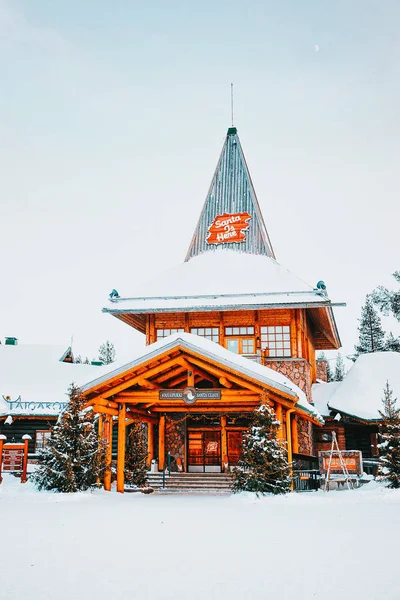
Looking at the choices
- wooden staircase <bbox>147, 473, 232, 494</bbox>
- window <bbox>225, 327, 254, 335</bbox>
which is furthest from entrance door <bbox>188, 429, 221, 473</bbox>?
window <bbox>225, 327, 254, 335</bbox>

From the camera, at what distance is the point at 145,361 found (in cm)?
1552

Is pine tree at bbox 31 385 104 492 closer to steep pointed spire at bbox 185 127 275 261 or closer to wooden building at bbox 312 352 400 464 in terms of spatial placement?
wooden building at bbox 312 352 400 464

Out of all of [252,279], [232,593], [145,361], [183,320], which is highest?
[252,279]

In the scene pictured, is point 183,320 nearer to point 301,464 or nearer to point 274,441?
point 301,464

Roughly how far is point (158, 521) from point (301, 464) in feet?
29.3

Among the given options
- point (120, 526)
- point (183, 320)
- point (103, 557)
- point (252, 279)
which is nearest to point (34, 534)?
point (120, 526)

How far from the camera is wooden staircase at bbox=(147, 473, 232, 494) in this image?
1838 centimetres

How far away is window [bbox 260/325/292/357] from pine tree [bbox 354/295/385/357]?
34635mm

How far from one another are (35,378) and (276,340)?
11.8m

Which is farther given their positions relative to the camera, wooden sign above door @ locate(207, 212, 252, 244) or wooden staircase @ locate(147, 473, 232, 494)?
wooden sign above door @ locate(207, 212, 252, 244)

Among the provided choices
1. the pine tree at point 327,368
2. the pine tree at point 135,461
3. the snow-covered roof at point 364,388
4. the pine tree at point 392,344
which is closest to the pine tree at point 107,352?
the pine tree at point 327,368

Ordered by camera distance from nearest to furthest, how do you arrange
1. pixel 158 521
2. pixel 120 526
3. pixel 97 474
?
1. pixel 120 526
2. pixel 158 521
3. pixel 97 474

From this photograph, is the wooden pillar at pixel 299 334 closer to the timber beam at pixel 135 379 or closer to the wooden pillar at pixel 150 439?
the wooden pillar at pixel 150 439

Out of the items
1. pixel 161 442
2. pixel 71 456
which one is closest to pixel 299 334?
pixel 161 442
